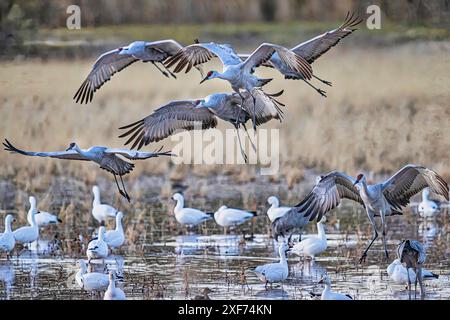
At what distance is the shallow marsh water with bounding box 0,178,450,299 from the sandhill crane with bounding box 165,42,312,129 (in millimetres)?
1843

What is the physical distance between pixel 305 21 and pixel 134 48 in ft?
39.6

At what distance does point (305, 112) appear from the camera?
23.8 meters

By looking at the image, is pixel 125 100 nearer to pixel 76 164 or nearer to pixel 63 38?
pixel 63 38

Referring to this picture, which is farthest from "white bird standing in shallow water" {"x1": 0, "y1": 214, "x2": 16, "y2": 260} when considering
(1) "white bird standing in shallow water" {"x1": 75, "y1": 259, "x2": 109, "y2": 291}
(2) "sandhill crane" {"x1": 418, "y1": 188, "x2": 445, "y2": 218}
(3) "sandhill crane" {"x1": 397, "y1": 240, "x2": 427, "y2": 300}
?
(2) "sandhill crane" {"x1": 418, "y1": 188, "x2": 445, "y2": 218}

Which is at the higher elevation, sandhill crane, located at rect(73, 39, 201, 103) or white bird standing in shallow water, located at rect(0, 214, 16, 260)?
sandhill crane, located at rect(73, 39, 201, 103)

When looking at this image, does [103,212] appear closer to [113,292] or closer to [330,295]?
[113,292]

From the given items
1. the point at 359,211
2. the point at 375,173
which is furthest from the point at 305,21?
the point at 359,211

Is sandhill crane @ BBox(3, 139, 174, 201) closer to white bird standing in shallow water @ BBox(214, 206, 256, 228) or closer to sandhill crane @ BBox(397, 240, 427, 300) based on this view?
white bird standing in shallow water @ BBox(214, 206, 256, 228)


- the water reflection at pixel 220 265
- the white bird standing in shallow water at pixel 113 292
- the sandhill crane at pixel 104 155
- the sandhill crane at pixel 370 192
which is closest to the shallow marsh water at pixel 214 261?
the water reflection at pixel 220 265

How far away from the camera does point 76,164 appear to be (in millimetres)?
19156

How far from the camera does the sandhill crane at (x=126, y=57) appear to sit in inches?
513

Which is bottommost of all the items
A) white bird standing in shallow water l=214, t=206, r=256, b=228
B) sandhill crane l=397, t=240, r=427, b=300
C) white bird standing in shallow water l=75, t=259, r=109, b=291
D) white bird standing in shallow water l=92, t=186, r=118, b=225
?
white bird standing in shallow water l=75, t=259, r=109, b=291

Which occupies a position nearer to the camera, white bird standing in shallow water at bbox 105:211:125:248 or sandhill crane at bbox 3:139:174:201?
sandhill crane at bbox 3:139:174:201

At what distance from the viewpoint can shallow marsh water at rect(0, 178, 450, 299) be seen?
449 inches
